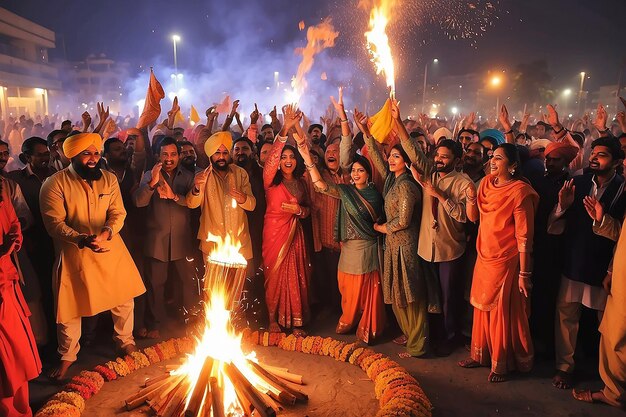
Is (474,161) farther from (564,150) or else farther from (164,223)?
(164,223)

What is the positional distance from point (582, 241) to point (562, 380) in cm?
148

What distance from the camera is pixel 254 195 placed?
22.7ft

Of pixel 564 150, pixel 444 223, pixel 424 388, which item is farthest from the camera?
pixel 444 223

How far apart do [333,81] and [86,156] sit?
55.9 metres

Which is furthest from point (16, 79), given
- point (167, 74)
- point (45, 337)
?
point (45, 337)

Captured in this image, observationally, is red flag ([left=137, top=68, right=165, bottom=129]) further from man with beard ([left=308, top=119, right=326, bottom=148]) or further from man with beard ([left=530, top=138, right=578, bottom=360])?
man with beard ([left=530, top=138, right=578, bottom=360])

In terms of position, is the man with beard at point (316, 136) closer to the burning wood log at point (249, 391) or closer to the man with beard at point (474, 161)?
the man with beard at point (474, 161)

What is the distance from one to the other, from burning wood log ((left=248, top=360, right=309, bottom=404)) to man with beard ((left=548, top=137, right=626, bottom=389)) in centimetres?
271

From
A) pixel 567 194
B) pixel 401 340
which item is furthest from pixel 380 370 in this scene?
pixel 567 194

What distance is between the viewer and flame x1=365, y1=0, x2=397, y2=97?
8948 millimetres

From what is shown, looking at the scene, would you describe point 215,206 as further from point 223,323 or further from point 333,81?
point 333,81

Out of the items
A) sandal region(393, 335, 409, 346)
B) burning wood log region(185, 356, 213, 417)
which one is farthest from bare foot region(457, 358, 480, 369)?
burning wood log region(185, 356, 213, 417)

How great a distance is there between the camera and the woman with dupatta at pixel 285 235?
626 cm

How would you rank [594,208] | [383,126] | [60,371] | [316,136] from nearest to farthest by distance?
[594,208] < [60,371] < [383,126] < [316,136]
